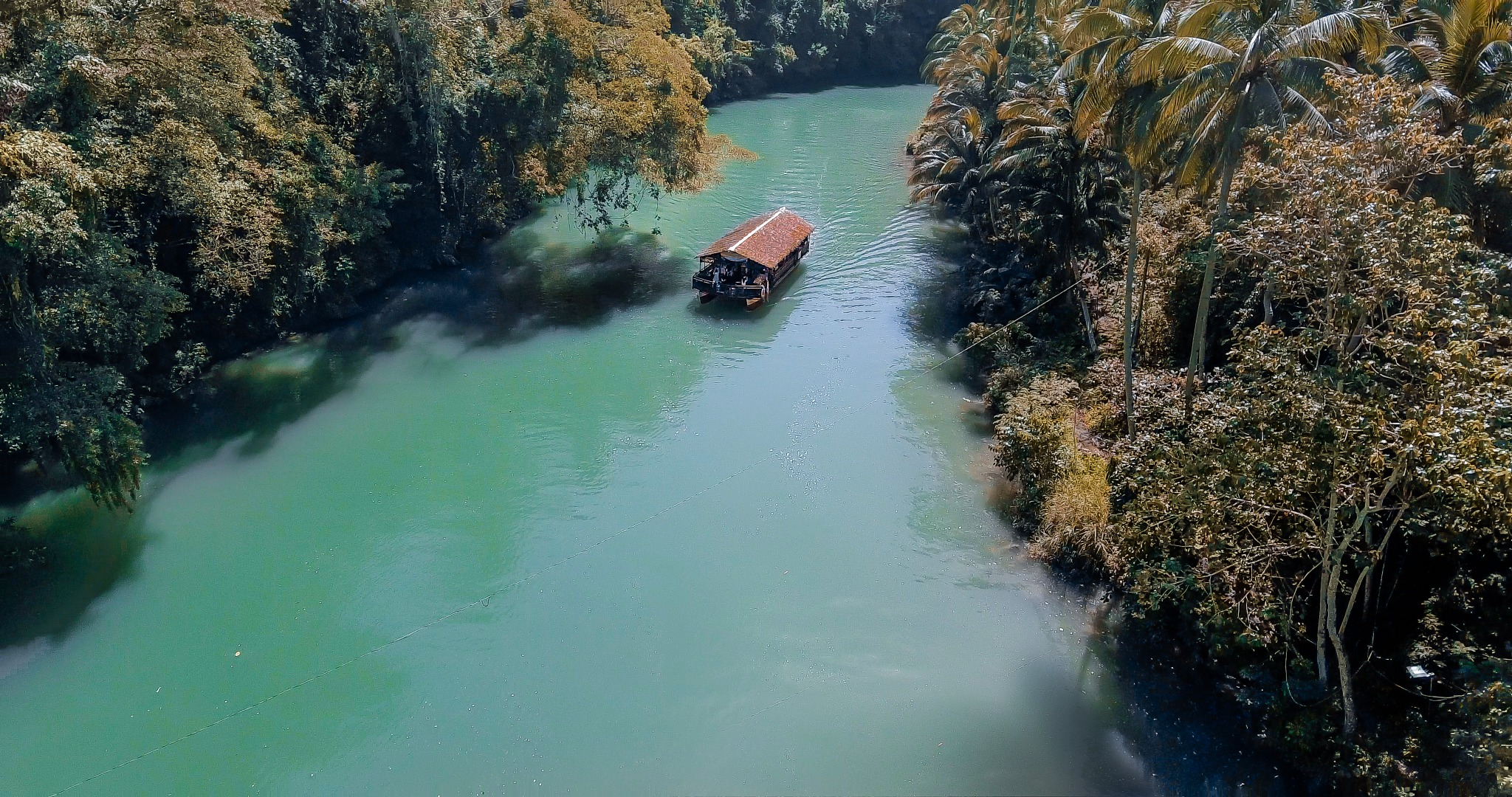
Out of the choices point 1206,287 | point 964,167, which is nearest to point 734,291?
point 964,167

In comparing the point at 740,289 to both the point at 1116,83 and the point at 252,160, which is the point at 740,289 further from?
the point at 1116,83

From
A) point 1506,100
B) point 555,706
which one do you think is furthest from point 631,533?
point 1506,100

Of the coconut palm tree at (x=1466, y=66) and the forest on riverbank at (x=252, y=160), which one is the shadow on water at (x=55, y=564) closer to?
the forest on riverbank at (x=252, y=160)

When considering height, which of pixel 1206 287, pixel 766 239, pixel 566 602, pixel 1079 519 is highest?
pixel 1206 287

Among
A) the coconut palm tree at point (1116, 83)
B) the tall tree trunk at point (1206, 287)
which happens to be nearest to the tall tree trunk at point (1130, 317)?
the coconut palm tree at point (1116, 83)

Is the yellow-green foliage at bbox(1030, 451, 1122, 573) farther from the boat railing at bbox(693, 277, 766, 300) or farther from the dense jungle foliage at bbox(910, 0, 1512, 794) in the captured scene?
the boat railing at bbox(693, 277, 766, 300)

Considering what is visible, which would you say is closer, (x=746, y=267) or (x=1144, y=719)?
(x=1144, y=719)

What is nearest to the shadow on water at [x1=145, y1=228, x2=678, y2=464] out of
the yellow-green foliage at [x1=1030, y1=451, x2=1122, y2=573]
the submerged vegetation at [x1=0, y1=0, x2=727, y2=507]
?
the submerged vegetation at [x1=0, y1=0, x2=727, y2=507]
